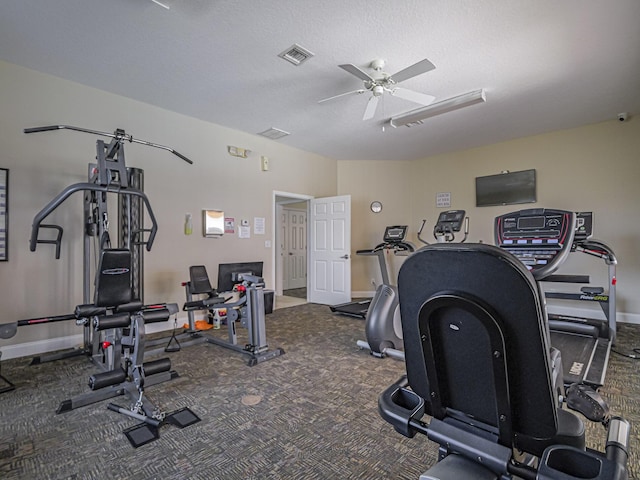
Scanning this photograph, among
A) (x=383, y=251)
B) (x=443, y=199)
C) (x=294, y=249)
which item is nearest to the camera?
(x=383, y=251)

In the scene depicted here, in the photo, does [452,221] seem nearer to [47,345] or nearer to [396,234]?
[396,234]

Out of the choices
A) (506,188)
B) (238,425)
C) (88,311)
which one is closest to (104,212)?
(88,311)

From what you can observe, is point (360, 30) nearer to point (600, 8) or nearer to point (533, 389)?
point (600, 8)

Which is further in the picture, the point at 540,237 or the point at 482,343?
the point at 540,237

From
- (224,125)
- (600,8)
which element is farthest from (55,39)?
(600,8)

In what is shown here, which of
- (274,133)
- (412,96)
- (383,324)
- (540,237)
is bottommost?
(383,324)

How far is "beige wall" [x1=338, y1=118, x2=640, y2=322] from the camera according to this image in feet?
15.1

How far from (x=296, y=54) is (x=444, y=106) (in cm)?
186

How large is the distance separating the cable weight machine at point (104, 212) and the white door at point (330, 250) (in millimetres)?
3061

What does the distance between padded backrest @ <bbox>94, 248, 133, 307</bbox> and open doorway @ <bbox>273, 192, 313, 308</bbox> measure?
14.9ft

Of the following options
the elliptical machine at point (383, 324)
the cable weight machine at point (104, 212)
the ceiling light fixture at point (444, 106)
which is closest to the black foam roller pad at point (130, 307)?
the cable weight machine at point (104, 212)

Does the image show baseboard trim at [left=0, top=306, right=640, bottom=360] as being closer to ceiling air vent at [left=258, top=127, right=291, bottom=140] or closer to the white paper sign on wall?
ceiling air vent at [left=258, top=127, right=291, bottom=140]

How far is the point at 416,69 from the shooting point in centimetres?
275

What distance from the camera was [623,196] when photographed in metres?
4.62
